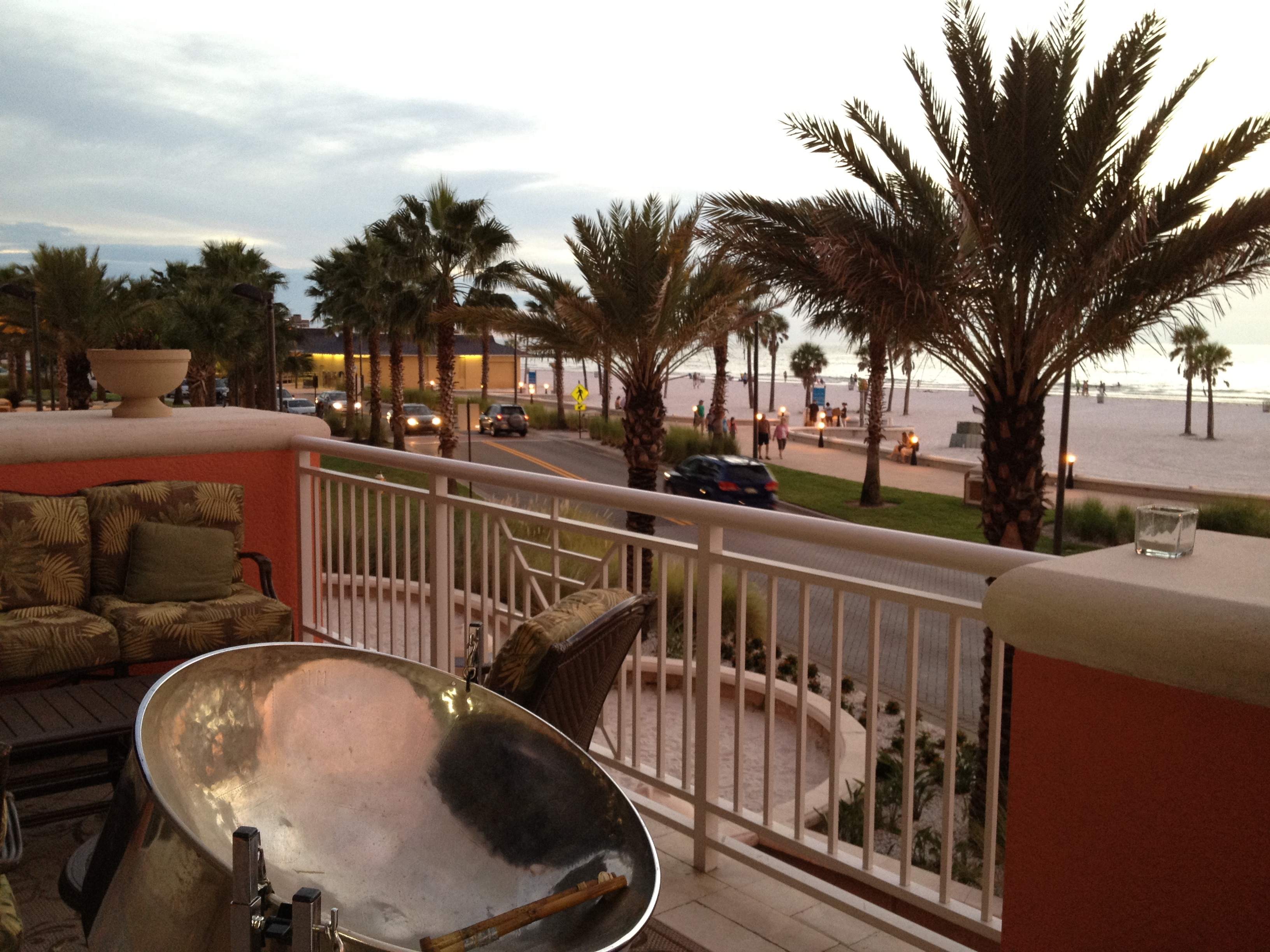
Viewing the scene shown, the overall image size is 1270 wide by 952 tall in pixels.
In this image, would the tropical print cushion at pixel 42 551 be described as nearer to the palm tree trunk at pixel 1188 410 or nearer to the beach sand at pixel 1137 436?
the beach sand at pixel 1137 436

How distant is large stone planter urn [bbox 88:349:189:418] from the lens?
4898 millimetres

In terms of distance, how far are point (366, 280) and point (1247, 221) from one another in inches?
1354

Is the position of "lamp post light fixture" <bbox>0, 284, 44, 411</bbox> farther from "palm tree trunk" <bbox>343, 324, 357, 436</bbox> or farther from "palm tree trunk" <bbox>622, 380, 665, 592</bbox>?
"palm tree trunk" <bbox>343, 324, 357, 436</bbox>

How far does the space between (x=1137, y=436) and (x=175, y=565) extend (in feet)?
252

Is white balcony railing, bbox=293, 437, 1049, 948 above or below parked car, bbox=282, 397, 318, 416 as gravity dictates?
above

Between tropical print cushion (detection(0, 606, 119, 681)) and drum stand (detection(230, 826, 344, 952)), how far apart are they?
3200mm

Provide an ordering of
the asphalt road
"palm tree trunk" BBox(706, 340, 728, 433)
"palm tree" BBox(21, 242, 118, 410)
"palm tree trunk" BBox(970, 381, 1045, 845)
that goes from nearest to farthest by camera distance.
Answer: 1. "palm tree trunk" BBox(970, 381, 1045, 845)
2. the asphalt road
3. "palm tree" BBox(21, 242, 118, 410)
4. "palm tree trunk" BBox(706, 340, 728, 433)

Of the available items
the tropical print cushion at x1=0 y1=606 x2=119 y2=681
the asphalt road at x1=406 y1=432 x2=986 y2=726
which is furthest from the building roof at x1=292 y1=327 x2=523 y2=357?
the tropical print cushion at x1=0 y1=606 x2=119 y2=681

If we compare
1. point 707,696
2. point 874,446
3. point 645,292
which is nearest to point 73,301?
point 645,292

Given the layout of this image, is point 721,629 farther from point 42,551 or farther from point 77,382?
point 77,382

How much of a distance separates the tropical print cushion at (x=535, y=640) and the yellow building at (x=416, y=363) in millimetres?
88495

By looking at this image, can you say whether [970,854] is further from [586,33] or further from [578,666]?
[586,33]

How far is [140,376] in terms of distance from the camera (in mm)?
4918

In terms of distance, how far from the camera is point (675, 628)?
997 centimetres
